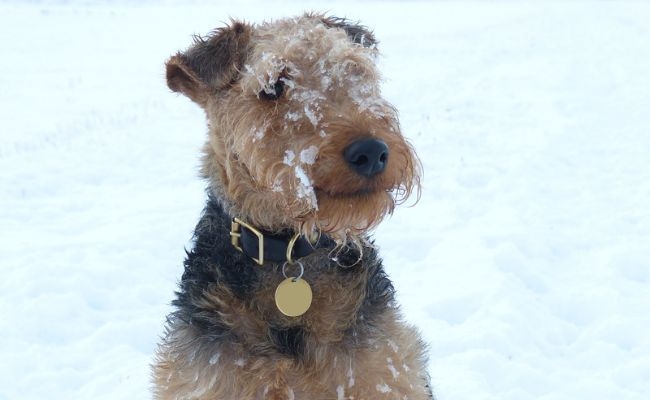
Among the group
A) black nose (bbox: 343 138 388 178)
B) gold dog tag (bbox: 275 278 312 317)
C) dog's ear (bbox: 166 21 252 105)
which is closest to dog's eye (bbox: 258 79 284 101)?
dog's ear (bbox: 166 21 252 105)

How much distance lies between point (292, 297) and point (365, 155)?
2.59 feet

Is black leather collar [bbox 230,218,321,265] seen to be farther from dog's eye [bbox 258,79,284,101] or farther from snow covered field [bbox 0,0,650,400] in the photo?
snow covered field [bbox 0,0,650,400]

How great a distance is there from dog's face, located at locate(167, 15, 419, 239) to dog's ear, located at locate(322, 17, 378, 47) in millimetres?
121

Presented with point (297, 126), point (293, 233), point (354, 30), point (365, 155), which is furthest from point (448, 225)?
point (365, 155)

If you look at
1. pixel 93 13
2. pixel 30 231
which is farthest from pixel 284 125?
pixel 93 13

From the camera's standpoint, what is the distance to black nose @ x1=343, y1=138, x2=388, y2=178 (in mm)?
2758

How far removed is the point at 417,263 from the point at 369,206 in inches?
150

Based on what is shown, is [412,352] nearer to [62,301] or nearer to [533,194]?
[62,301]

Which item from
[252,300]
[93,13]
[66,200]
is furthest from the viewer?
[93,13]

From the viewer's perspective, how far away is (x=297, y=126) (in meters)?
2.97

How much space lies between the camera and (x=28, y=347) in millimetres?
5469

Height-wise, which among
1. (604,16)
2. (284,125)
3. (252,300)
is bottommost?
(604,16)

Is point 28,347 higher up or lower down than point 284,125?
lower down

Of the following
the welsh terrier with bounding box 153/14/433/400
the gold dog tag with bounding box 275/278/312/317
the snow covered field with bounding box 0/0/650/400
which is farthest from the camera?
the snow covered field with bounding box 0/0/650/400
